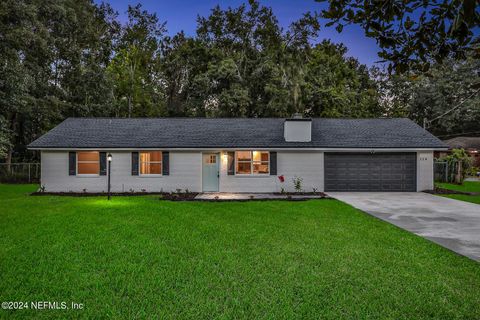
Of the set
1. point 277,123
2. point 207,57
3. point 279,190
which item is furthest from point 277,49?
point 279,190

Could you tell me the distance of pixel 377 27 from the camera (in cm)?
329

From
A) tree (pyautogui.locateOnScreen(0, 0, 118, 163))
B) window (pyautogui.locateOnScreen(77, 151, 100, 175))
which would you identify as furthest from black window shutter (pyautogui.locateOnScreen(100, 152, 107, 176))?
tree (pyautogui.locateOnScreen(0, 0, 118, 163))

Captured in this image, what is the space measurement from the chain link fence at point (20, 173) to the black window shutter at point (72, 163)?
707 centimetres

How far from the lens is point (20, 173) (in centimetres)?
2058

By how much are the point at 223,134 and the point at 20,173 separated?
14354 mm

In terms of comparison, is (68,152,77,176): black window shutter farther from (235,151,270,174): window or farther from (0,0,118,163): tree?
(0,0,118,163): tree

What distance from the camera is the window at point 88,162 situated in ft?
51.2

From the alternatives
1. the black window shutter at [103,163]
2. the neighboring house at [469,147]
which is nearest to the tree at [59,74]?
the black window shutter at [103,163]

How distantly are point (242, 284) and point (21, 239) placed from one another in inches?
207

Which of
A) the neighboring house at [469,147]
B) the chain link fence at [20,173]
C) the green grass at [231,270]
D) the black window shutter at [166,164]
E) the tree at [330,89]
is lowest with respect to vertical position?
the green grass at [231,270]

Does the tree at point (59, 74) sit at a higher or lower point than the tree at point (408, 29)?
higher

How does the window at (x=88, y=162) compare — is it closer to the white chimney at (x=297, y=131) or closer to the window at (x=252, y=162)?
the window at (x=252, y=162)

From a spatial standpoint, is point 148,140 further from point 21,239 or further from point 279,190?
point 21,239

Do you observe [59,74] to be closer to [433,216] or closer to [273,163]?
[273,163]
